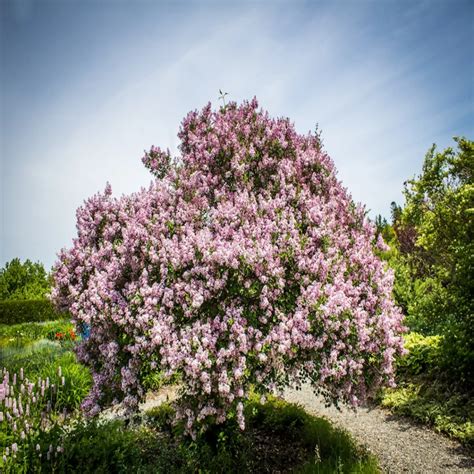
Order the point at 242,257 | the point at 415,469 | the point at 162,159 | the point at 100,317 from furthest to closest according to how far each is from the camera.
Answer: the point at 162,159 → the point at 415,469 → the point at 100,317 → the point at 242,257

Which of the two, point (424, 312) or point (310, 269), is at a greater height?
point (310, 269)

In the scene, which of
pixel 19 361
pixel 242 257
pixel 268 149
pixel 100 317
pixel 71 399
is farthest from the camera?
pixel 19 361

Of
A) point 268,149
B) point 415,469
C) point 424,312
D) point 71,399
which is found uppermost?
point 268,149

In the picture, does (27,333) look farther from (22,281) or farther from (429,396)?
(429,396)

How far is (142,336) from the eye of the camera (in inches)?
179

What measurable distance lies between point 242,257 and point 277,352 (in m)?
1.27

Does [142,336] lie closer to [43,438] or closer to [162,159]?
[43,438]

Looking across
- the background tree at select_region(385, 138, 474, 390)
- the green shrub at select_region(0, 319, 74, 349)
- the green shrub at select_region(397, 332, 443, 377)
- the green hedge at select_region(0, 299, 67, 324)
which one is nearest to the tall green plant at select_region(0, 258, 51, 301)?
the green hedge at select_region(0, 299, 67, 324)

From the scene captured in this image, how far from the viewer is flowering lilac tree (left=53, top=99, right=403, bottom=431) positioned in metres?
4.46

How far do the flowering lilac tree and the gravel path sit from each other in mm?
1655

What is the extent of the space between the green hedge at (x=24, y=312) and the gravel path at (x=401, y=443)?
83.4 ft

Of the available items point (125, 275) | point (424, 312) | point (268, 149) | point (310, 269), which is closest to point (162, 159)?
point (268, 149)

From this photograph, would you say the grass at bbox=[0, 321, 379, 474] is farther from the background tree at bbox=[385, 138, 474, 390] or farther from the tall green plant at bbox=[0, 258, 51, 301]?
the tall green plant at bbox=[0, 258, 51, 301]

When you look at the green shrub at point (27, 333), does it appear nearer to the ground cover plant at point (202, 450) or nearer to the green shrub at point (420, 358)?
the ground cover plant at point (202, 450)
